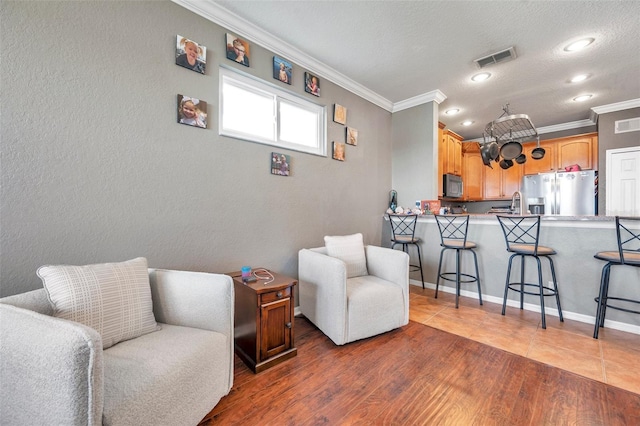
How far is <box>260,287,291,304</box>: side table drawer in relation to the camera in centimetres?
182

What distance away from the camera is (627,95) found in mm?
3717

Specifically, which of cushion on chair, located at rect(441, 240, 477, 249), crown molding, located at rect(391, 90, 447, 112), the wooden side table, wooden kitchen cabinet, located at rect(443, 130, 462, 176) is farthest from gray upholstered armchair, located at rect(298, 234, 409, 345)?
wooden kitchen cabinet, located at rect(443, 130, 462, 176)

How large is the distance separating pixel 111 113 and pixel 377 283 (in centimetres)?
243

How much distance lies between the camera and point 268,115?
108 inches

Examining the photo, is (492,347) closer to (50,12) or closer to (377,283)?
(377,283)

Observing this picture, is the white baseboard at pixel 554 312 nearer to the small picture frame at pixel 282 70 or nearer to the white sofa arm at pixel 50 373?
the small picture frame at pixel 282 70

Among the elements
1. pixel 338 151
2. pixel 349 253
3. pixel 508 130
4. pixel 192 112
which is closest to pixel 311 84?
pixel 338 151

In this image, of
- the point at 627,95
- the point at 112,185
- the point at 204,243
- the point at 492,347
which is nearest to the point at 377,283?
the point at 492,347

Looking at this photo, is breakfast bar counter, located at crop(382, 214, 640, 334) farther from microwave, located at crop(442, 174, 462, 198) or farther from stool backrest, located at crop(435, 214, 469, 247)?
microwave, located at crop(442, 174, 462, 198)

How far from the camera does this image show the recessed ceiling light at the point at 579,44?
2545 millimetres

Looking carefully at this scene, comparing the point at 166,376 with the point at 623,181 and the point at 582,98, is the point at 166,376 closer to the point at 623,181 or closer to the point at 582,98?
the point at 582,98

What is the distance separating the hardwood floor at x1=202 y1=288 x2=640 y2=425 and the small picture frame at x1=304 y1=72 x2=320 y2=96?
2.61 meters

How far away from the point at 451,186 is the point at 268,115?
372 centimetres

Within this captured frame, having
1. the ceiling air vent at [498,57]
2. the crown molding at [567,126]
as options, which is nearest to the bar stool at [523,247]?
the ceiling air vent at [498,57]
